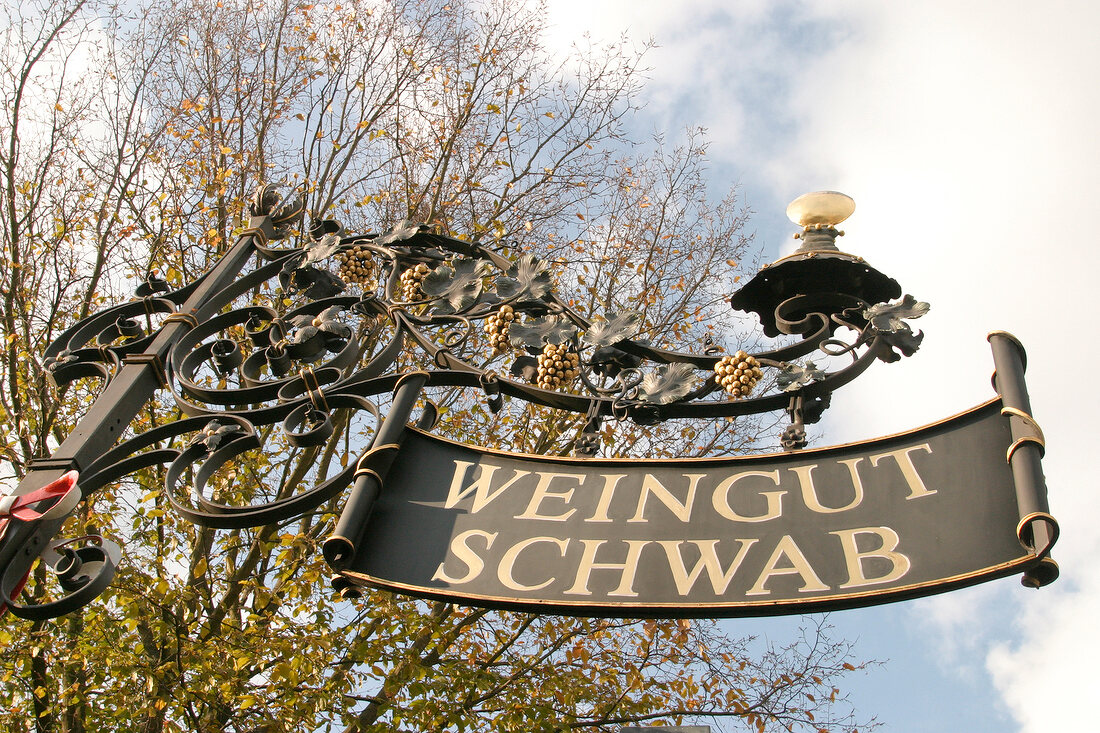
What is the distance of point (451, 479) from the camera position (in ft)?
9.80

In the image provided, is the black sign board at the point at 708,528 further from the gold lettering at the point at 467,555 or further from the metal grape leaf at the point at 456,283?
the metal grape leaf at the point at 456,283

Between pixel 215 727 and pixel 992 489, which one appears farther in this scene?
pixel 215 727

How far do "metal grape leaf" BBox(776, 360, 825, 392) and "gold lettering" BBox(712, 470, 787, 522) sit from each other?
40 cm

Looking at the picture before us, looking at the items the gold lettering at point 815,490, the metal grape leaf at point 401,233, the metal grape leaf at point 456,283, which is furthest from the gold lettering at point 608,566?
the metal grape leaf at point 401,233

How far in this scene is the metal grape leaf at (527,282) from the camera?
375 centimetres

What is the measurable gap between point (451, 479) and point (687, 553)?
2.35 feet

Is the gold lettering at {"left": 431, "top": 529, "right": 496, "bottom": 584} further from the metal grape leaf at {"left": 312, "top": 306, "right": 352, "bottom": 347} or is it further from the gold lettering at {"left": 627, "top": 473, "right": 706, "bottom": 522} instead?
the metal grape leaf at {"left": 312, "top": 306, "right": 352, "bottom": 347}

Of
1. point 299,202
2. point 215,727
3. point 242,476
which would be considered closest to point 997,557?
point 299,202

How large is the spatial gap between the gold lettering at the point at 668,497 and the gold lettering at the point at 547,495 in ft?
0.58

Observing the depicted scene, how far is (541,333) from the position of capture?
11.5 ft

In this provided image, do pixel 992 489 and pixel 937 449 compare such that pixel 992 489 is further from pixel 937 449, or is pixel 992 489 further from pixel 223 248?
pixel 223 248

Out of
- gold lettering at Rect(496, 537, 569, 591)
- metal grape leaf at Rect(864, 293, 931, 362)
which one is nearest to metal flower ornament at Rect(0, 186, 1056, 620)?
metal grape leaf at Rect(864, 293, 931, 362)

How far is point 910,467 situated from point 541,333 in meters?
1.28

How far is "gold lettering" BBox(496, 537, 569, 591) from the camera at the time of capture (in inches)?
104
